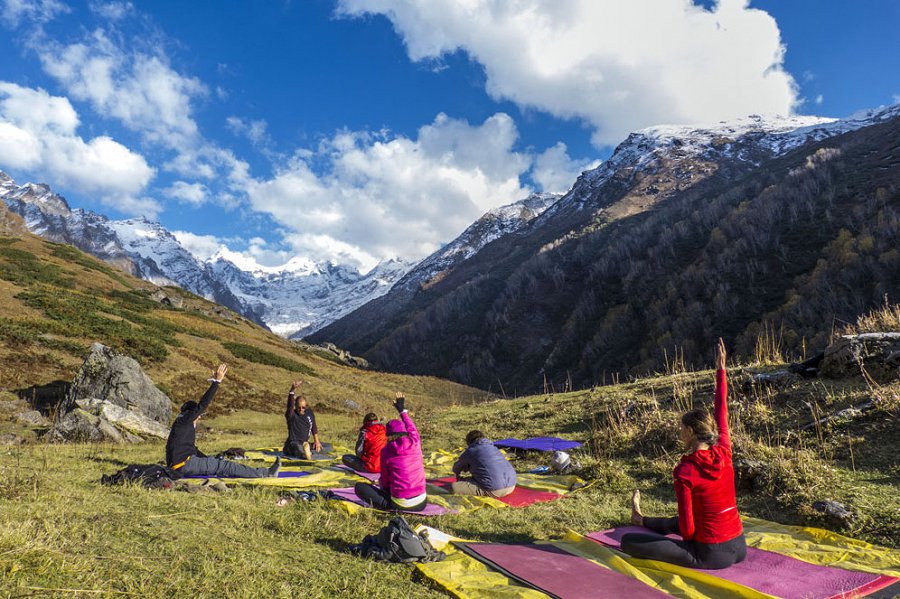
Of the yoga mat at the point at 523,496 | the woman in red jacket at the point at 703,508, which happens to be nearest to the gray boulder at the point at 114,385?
the yoga mat at the point at 523,496

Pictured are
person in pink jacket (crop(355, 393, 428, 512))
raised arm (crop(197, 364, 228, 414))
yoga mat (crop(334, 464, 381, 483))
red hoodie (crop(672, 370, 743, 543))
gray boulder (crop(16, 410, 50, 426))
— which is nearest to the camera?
red hoodie (crop(672, 370, 743, 543))

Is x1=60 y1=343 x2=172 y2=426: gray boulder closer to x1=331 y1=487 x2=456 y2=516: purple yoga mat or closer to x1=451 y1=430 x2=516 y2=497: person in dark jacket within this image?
x1=331 y1=487 x2=456 y2=516: purple yoga mat

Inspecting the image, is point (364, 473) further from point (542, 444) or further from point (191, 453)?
point (542, 444)

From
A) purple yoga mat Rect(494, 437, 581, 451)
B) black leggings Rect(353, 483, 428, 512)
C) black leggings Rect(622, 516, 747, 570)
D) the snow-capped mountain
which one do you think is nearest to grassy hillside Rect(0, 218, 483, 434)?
purple yoga mat Rect(494, 437, 581, 451)

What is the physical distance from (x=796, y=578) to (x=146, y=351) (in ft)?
99.7

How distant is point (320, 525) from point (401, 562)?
1723mm

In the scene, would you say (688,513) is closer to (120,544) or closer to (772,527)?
(772,527)

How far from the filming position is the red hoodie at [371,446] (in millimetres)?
11172

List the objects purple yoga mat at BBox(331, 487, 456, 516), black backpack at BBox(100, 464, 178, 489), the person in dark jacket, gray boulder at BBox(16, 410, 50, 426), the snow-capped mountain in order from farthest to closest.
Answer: the snow-capped mountain
gray boulder at BBox(16, 410, 50, 426)
the person in dark jacket
black backpack at BBox(100, 464, 178, 489)
purple yoga mat at BBox(331, 487, 456, 516)

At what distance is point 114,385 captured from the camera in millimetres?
17969

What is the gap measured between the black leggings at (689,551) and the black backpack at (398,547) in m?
2.33

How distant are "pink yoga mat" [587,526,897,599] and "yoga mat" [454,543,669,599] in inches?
42.3

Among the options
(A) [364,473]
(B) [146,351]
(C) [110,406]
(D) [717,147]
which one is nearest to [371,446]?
(A) [364,473]

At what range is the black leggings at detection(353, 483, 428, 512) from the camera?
300 inches
